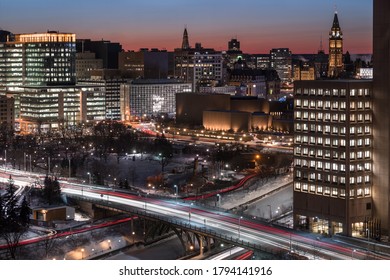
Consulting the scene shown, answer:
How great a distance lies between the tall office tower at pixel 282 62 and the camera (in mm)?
50219

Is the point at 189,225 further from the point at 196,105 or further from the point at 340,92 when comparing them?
the point at 196,105

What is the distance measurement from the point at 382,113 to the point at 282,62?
41211 mm

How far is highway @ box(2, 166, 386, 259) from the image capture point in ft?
25.2

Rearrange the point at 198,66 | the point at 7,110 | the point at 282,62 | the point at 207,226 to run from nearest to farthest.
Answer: the point at 207,226 < the point at 7,110 < the point at 198,66 < the point at 282,62

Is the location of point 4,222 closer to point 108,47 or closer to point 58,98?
point 58,98

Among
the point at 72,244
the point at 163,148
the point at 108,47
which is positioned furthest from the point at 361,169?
the point at 108,47

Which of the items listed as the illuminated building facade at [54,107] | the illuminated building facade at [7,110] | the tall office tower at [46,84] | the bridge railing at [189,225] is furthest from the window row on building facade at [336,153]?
the tall office tower at [46,84]

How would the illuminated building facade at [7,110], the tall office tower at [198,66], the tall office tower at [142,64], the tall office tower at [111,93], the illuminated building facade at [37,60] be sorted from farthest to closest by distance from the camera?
the tall office tower at [198,66] < the tall office tower at [142,64] < the tall office tower at [111,93] < the illuminated building facade at [37,60] < the illuminated building facade at [7,110]

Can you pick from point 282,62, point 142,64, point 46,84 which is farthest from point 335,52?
point 46,84

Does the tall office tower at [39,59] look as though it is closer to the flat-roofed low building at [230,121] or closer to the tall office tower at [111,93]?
the tall office tower at [111,93]

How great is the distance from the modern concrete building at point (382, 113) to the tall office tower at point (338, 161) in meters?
0.10

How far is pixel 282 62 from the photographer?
51.0 meters

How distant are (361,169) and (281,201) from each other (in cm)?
251
